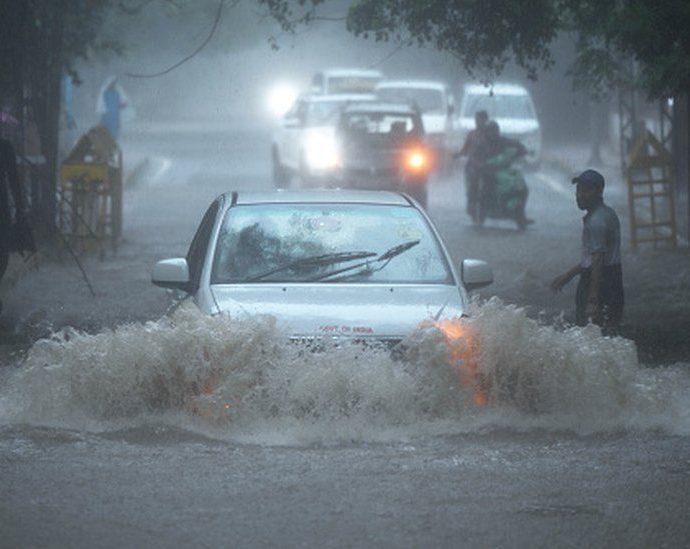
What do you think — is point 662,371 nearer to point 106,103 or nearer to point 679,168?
point 679,168

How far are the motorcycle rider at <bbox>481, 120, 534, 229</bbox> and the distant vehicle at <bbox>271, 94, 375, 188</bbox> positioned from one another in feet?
11.9

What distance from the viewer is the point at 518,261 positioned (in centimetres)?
2169

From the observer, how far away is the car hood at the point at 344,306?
31.8ft

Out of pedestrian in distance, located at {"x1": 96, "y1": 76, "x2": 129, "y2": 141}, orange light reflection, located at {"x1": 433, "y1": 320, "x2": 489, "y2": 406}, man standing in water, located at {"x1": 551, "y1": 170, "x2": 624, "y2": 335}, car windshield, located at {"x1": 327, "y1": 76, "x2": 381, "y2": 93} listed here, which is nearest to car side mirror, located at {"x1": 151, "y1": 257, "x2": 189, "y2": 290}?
orange light reflection, located at {"x1": 433, "y1": 320, "x2": 489, "y2": 406}

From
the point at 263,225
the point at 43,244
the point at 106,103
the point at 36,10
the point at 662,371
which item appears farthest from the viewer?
the point at 106,103

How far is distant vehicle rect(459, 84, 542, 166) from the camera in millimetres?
41406

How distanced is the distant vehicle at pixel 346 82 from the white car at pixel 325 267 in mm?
35388

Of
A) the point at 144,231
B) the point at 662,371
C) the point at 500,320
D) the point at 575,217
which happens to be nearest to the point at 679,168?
the point at 575,217

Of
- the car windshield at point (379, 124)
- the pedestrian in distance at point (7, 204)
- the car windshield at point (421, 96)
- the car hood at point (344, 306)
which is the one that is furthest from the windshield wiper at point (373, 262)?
the car windshield at point (421, 96)

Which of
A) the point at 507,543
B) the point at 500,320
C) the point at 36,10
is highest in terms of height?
the point at 36,10

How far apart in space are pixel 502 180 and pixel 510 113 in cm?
1684

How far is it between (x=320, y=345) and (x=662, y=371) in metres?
3.34

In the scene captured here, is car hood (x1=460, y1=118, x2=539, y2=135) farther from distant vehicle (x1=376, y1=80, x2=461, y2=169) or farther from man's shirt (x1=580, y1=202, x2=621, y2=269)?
man's shirt (x1=580, y1=202, x2=621, y2=269)

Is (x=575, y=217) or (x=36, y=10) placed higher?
(x=36, y=10)
